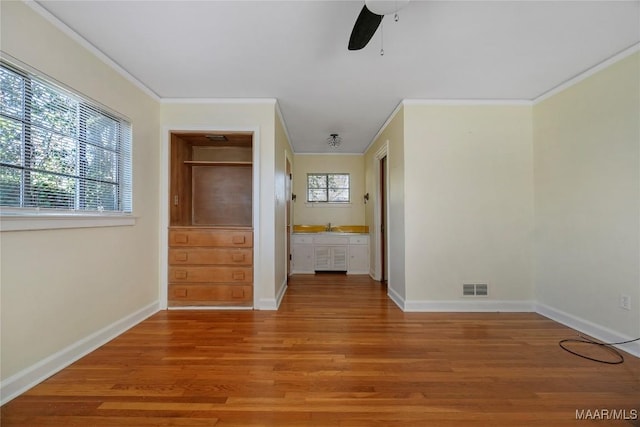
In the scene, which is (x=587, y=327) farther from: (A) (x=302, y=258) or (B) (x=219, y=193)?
(B) (x=219, y=193)

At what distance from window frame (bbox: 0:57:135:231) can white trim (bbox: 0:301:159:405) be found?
874mm

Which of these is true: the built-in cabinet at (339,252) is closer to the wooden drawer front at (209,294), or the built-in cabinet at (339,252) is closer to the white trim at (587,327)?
the wooden drawer front at (209,294)

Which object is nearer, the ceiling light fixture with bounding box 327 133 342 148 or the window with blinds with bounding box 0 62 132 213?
the window with blinds with bounding box 0 62 132 213

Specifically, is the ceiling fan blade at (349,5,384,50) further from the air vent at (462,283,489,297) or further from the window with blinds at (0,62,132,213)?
the air vent at (462,283,489,297)

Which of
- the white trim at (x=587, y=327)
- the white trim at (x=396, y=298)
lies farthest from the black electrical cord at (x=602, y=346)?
the white trim at (x=396, y=298)

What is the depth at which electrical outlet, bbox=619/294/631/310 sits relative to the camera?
2.32 m

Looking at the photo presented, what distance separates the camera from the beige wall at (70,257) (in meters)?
1.70

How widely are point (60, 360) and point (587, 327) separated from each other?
4298 mm

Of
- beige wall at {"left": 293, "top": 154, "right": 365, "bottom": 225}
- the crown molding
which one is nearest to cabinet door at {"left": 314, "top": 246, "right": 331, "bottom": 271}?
beige wall at {"left": 293, "top": 154, "right": 365, "bottom": 225}

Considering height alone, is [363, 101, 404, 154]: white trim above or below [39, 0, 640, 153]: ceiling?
below

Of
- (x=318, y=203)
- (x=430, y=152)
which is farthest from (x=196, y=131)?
(x=318, y=203)

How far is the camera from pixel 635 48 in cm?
224

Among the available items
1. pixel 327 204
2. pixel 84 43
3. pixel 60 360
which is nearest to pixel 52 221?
pixel 60 360

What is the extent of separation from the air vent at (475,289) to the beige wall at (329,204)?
9.64 feet
